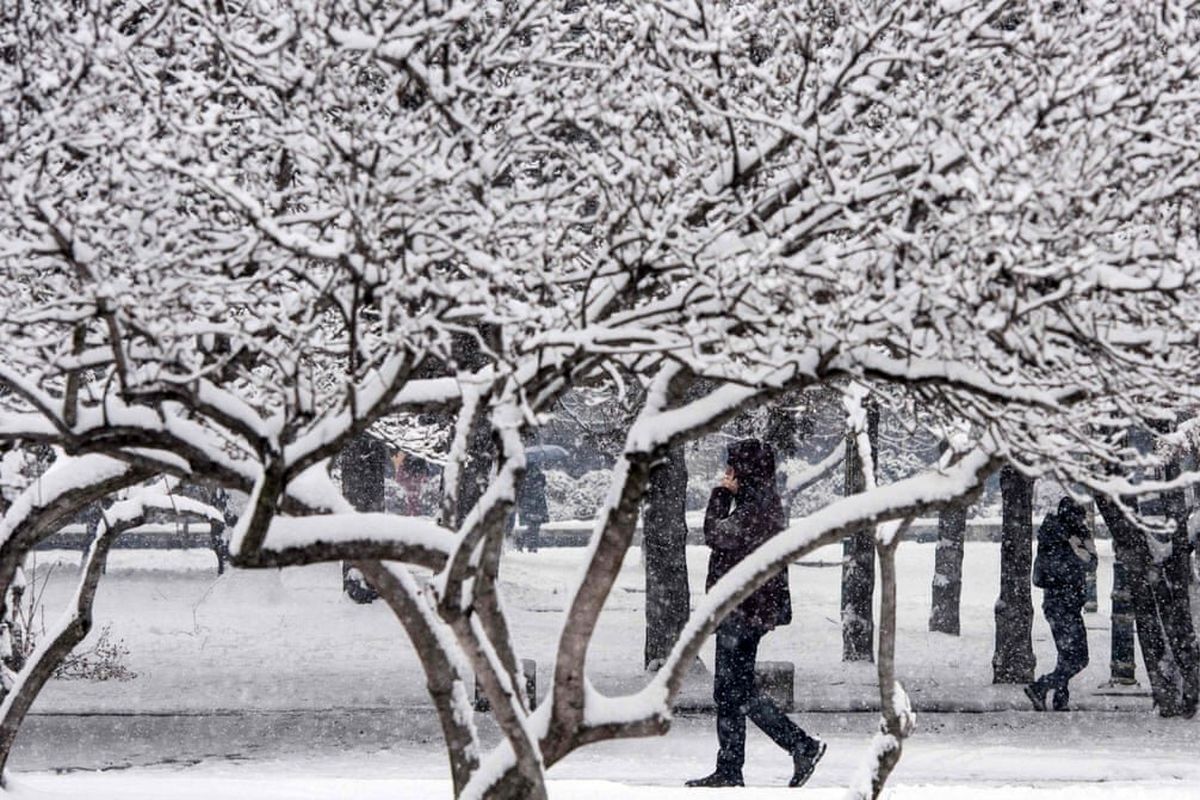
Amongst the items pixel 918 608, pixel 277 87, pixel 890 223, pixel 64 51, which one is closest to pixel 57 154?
pixel 64 51

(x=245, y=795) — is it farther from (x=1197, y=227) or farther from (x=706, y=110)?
(x=1197, y=227)

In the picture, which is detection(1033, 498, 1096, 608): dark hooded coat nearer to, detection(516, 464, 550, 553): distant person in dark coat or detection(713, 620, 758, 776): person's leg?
detection(713, 620, 758, 776): person's leg

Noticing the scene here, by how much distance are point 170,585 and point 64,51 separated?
2055cm

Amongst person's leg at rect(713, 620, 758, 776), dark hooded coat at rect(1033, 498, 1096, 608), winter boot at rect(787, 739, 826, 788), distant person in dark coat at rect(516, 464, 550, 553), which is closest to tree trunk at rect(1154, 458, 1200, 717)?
dark hooded coat at rect(1033, 498, 1096, 608)

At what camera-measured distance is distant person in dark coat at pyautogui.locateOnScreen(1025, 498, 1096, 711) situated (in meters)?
13.7

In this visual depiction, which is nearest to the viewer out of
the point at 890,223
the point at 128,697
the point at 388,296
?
the point at 388,296

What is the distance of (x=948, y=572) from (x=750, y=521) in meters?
10.5

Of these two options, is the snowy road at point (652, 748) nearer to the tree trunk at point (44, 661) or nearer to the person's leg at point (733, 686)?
the person's leg at point (733, 686)

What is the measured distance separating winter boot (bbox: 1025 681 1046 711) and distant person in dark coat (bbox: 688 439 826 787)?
190 inches

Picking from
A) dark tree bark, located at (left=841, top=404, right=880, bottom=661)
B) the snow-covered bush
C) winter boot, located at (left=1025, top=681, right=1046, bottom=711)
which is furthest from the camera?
the snow-covered bush

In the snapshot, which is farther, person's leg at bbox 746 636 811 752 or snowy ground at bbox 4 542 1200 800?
snowy ground at bbox 4 542 1200 800

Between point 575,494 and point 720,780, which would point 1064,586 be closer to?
point 720,780

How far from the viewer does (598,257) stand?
541cm

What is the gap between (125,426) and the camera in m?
5.31
